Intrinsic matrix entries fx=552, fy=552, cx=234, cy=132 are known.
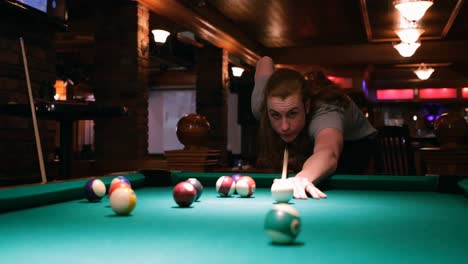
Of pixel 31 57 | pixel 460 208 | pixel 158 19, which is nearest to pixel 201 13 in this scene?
pixel 158 19

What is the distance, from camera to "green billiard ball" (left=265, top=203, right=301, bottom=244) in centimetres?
129

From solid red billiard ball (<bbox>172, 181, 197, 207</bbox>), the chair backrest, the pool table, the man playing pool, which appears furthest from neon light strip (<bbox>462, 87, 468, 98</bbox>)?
solid red billiard ball (<bbox>172, 181, 197, 207</bbox>)

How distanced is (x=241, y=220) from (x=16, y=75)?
11.9ft

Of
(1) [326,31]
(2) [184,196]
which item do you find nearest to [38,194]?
(2) [184,196]

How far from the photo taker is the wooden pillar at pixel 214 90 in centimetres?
1047

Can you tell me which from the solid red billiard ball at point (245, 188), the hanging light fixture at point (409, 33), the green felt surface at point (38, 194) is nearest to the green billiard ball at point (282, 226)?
the green felt surface at point (38, 194)

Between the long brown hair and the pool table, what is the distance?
815 millimetres

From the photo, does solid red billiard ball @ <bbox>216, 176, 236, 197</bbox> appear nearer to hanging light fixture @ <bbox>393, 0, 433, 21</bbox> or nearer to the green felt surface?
the green felt surface

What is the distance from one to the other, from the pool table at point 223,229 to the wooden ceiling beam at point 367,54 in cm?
1038

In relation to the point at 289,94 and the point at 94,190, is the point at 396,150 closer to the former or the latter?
the point at 289,94

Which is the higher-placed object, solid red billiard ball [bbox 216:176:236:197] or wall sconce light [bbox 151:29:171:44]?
wall sconce light [bbox 151:29:171:44]

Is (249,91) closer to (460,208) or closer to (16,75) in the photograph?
(16,75)

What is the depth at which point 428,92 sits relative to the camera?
16.0 metres

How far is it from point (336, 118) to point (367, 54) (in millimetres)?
9915
